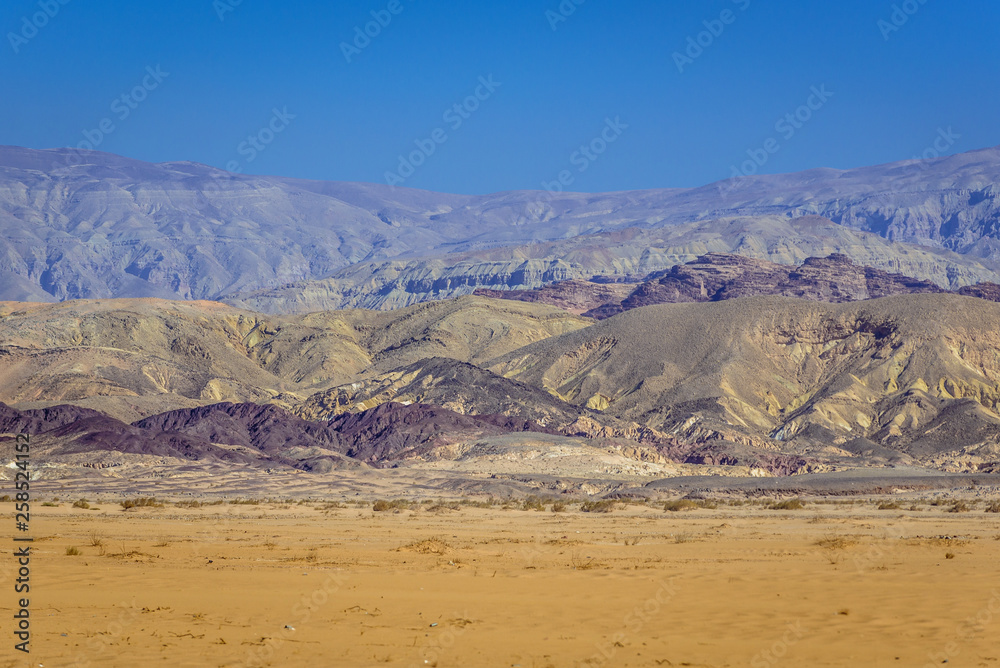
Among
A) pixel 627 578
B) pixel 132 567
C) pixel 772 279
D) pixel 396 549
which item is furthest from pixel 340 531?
pixel 772 279

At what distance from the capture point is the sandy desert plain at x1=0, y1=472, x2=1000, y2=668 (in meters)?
13.3

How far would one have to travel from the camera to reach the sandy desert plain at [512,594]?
523 inches

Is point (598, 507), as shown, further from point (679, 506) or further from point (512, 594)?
point (512, 594)

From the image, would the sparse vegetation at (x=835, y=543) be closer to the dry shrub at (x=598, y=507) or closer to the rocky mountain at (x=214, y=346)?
the dry shrub at (x=598, y=507)

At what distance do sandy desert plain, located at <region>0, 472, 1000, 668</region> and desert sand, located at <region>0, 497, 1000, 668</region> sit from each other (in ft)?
0.17

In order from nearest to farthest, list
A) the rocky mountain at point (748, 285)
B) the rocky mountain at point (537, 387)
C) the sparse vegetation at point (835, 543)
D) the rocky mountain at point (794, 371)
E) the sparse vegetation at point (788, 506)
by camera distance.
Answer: the sparse vegetation at point (835, 543), the sparse vegetation at point (788, 506), the rocky mountain at point (537, 387), the rocky mountain at point (794, 371), the rocky mountain at point (748, 285)

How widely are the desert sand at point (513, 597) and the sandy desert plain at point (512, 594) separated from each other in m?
0.05

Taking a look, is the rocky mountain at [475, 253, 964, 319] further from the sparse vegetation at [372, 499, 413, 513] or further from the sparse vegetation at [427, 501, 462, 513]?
the sparse vegetation at [372, 499, 413, 513]

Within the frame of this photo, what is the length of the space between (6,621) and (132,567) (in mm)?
5217

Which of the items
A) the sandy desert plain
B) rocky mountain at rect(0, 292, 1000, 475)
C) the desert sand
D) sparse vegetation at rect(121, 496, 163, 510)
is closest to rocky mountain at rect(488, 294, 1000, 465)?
rocky mountain at rect(0, 292, 1000, 475)

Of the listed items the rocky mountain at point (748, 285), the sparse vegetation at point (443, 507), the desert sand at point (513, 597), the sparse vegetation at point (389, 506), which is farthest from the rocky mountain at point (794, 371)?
the rocky mountain at point (748, 285)

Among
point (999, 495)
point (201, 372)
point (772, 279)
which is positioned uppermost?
point (772, 279)

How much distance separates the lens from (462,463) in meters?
65.0

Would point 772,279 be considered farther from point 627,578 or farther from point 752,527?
point 627,578
